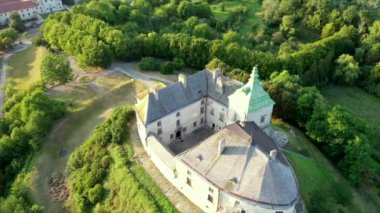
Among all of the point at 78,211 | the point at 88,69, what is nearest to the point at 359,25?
the point at 88,69

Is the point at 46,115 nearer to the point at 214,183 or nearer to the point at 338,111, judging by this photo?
the point at 214,183

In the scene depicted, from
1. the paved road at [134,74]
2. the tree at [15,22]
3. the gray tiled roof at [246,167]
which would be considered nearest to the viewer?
the gray tiled roof at [246,167]

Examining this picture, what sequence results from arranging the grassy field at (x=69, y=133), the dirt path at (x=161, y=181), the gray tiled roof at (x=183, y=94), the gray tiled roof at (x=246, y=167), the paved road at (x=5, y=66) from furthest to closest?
the paved road at (x=5, y=66) < the grassy field at (x=69, y=133) < the gray tiled roof at (x=183, y=94) < the dirt path at (x=161, y=181) < the gray tiled roof at (x=246, y=167)

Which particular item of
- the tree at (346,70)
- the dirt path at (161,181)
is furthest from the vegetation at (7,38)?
the tree at (346,70)

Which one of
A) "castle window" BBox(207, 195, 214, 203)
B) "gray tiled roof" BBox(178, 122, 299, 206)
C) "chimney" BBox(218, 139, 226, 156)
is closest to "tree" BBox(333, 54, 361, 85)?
"gray tiled roof" BBox(178, 122, 299, 206)

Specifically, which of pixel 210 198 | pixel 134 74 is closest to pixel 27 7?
pixel 134 74

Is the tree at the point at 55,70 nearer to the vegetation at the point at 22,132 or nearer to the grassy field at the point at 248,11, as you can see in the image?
the vegetation at the point at 22,132

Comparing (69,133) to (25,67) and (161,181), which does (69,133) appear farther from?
(25,67)
